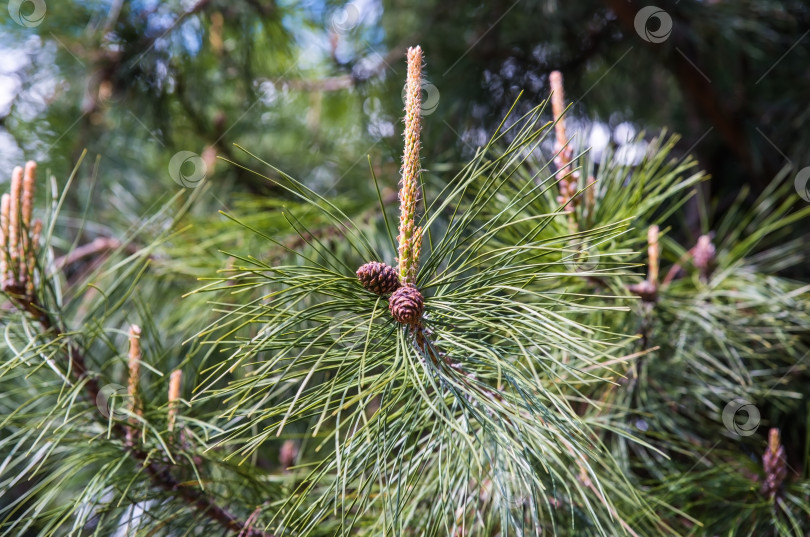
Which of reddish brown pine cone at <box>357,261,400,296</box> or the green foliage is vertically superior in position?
reddish brown pine cone at <box>357,261,400,296</box>

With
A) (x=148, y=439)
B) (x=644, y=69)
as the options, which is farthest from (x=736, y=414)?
(x=644, y=69)

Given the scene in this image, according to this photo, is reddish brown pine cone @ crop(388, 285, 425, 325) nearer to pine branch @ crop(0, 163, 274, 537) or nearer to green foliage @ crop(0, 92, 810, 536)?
green foliage @ crop(0, 92, 810, 536)

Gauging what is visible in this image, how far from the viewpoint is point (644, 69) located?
1.66 meters

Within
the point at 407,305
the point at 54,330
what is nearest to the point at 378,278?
the point at 407,305

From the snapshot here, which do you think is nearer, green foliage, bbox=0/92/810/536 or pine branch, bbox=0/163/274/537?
green foliage, bbox=0/92/810/536

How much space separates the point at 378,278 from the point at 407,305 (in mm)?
32

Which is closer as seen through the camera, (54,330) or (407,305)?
(407,305)

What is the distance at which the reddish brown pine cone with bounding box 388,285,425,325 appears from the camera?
20.4 inches

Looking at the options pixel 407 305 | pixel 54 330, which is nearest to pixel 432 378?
pixel 407 305

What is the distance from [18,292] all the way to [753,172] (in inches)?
54.0

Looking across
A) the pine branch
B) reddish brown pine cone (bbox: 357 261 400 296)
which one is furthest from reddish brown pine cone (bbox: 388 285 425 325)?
the pine branch

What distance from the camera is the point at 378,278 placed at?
1.73 ft

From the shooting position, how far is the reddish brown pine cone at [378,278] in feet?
1.72

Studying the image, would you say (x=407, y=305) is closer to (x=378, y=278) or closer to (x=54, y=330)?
(x=378, y=278)
